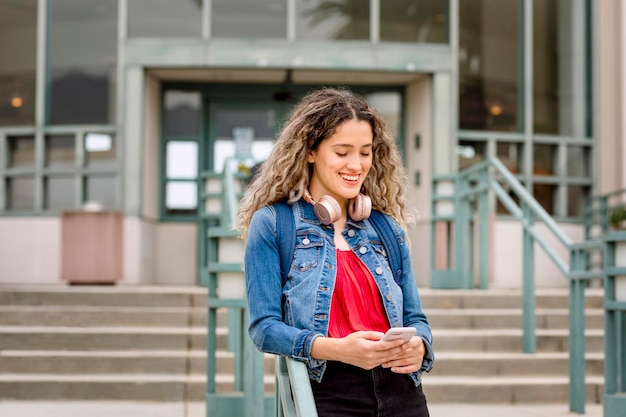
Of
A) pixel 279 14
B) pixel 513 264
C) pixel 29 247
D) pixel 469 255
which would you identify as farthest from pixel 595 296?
pixel 29 247

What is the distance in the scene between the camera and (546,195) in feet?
37.9

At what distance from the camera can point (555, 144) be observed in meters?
11.5

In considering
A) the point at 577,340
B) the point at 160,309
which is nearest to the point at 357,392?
the point at 577,340

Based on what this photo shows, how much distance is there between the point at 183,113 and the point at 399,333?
9579mm

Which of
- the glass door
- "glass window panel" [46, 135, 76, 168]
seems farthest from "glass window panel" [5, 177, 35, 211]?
the glass door

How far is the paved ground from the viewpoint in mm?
6445

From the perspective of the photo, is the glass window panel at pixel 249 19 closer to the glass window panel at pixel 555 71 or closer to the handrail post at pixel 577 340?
the glass window panel at pixel 555 71

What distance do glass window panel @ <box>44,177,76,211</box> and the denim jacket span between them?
28.5 ft

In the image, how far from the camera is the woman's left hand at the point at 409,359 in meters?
2.48

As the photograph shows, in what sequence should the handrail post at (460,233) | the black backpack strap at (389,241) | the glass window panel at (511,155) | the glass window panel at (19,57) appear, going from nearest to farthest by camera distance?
1. the black backpack strap at (389,241)
2. the handrail post at (460,233)
3. the glass window panel at (19,57)
4. the glass window panel at (511,155)

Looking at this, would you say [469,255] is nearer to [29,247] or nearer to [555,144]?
[555,144]

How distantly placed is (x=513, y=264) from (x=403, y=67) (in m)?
2.60

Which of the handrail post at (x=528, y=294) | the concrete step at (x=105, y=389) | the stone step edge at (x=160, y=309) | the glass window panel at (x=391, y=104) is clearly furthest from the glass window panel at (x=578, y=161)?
the concrete step at (x=105, y=389)

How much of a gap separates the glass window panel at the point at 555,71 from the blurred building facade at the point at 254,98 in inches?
0.8
